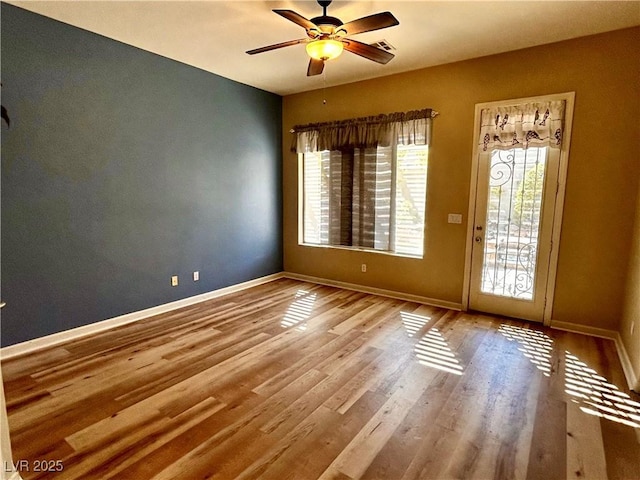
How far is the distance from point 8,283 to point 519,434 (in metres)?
3.99

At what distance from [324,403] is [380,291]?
8.87 ft

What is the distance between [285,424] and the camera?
6.97 ft

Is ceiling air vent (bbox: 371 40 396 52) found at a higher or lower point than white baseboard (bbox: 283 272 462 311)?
higher

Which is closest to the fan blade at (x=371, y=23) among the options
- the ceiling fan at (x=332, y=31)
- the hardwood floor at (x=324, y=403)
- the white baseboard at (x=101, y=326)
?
the ceiling fan at (x=332, y=31)

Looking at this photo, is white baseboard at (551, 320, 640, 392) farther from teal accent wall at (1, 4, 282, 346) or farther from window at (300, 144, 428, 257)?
teal accent wall at (1, 4, 282, 346)

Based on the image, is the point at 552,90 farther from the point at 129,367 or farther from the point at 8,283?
the point at 8,283

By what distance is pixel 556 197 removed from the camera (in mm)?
3557

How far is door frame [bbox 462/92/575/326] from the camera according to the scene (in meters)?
3.46

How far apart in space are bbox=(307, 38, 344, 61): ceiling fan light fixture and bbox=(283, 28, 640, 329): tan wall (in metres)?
1.94

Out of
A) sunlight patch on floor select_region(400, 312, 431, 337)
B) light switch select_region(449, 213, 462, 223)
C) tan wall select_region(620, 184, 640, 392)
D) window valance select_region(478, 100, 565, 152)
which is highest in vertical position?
window valance select_region(478, 100, 565, 152)

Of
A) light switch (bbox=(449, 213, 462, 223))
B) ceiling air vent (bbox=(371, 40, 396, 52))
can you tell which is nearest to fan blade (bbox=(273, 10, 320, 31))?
ceiling air vent (bbox=(371, 40, 396, 52))

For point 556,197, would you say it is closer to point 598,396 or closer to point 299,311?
point 598,396

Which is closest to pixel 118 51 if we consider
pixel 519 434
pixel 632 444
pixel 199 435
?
pixel 199 435

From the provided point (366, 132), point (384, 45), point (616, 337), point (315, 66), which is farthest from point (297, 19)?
point (616, 337)
